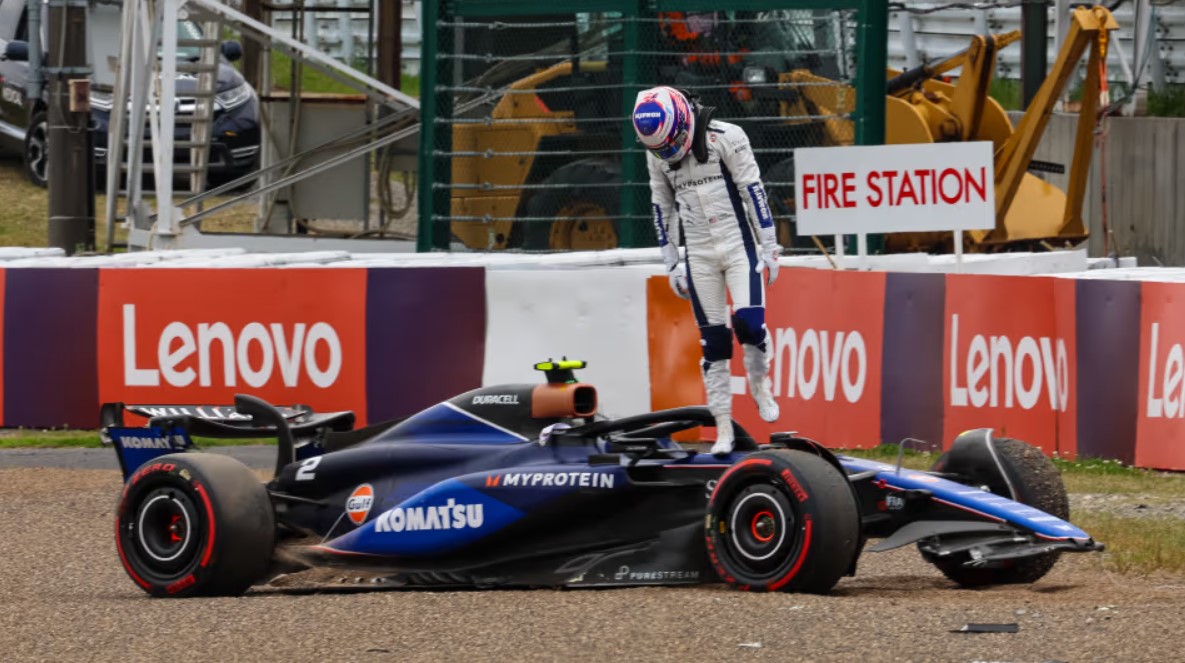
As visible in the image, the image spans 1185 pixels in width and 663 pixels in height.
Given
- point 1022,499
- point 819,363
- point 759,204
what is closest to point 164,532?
point 759,204

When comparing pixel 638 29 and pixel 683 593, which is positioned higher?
pixel 638 29

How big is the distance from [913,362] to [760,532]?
18.4 ft

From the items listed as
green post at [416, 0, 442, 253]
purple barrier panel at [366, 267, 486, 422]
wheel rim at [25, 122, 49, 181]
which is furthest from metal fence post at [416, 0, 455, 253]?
wheel rim at [25, 122, 49, 181]

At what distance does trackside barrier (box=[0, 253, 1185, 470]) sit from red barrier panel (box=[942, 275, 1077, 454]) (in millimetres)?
10

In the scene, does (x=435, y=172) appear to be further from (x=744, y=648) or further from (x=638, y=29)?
(x=744, y=648)

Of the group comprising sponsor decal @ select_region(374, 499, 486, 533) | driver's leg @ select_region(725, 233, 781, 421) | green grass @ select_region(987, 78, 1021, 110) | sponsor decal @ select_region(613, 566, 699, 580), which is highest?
green grass @ select_region(987, 78, 1021, 110)

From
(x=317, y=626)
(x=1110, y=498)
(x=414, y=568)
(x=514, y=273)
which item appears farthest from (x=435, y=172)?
(x=317, y=626)

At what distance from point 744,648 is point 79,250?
14.5m

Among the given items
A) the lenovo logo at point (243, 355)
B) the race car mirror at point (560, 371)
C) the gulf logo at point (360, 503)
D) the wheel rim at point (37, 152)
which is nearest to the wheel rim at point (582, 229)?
the lenovo logo at point (243, 355)

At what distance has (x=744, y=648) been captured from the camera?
633 cm

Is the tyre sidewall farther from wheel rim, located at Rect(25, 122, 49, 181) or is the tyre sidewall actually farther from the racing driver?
wheel rim, located at Rect(25, 122, 49, 181)

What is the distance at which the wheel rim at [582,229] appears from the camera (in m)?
17.0

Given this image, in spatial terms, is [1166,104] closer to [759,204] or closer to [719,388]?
[759,204]

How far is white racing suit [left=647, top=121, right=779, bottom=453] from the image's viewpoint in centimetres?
934
